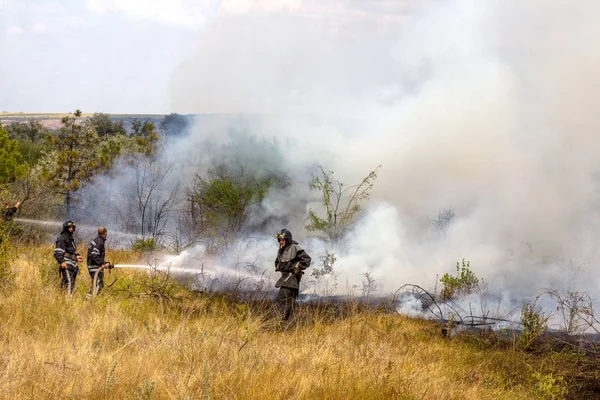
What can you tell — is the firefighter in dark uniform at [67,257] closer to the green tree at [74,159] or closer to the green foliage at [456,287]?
the green foliage at [456,287]

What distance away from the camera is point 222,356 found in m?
6.03

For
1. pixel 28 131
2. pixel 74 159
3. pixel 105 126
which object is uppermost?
pixel 105 126

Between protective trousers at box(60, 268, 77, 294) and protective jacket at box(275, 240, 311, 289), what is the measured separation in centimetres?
349

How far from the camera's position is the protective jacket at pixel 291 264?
9352mm

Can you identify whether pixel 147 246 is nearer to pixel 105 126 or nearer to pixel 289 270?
pixel 289 270

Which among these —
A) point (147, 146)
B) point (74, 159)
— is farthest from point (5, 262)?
point (74, 159)

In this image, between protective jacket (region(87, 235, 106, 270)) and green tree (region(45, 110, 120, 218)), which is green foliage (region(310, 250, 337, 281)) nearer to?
protective jacket (region(87, 235, 106, 270))

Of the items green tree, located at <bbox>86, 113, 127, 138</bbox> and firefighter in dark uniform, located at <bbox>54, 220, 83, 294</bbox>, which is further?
green tree, located at <bbox>86, 113, 127, 138</bbox>

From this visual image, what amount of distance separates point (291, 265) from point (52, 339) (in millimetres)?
3891

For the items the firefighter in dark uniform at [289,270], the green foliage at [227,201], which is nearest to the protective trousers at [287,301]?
the firefighter in dark uniform at [289,270]

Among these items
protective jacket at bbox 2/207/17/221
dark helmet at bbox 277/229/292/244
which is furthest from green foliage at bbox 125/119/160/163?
dark helmet at bbox 277/229/292/244

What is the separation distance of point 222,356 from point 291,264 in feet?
11.6

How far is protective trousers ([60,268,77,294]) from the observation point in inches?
396

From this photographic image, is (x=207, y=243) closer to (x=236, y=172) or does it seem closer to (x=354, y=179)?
(x=236, y=172)
